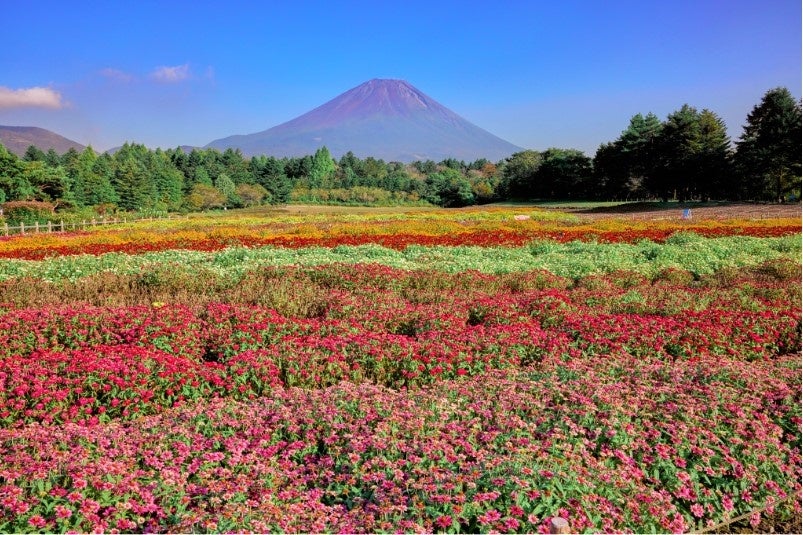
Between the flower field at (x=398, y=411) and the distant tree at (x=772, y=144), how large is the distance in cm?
4856

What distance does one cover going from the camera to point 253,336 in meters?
6.74

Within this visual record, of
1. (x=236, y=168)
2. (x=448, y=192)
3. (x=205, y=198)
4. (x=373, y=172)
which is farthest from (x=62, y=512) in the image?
(x=373, y=172)

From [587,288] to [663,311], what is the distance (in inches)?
91.4

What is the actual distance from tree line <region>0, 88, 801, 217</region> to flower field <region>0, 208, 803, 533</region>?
167 ft

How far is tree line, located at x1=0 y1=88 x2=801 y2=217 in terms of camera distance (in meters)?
54.0

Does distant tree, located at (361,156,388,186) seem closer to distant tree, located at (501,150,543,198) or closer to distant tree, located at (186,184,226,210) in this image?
distant tree, located at (501,150,543,198)

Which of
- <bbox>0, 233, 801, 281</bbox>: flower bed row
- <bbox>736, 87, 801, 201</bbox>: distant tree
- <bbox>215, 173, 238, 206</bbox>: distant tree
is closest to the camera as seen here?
<bbox>0, 233, 801, 281</bbox>: flower bed row

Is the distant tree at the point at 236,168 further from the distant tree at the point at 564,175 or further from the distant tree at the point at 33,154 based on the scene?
the distant tree at the point at 564,175

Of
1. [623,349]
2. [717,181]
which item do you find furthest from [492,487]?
[717,181]

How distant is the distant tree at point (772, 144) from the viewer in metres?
49.8

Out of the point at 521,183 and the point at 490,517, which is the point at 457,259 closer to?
the point at 490,517

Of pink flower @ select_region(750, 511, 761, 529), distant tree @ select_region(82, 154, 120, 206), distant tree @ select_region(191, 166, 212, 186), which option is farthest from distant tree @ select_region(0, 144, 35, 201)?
pink flower @ select_region(750, 511, 761, 529)

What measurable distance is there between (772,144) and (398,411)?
2250 inches

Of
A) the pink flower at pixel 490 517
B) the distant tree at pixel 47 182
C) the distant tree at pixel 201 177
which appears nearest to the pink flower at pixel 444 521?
the pink flower at pixel 490 517
